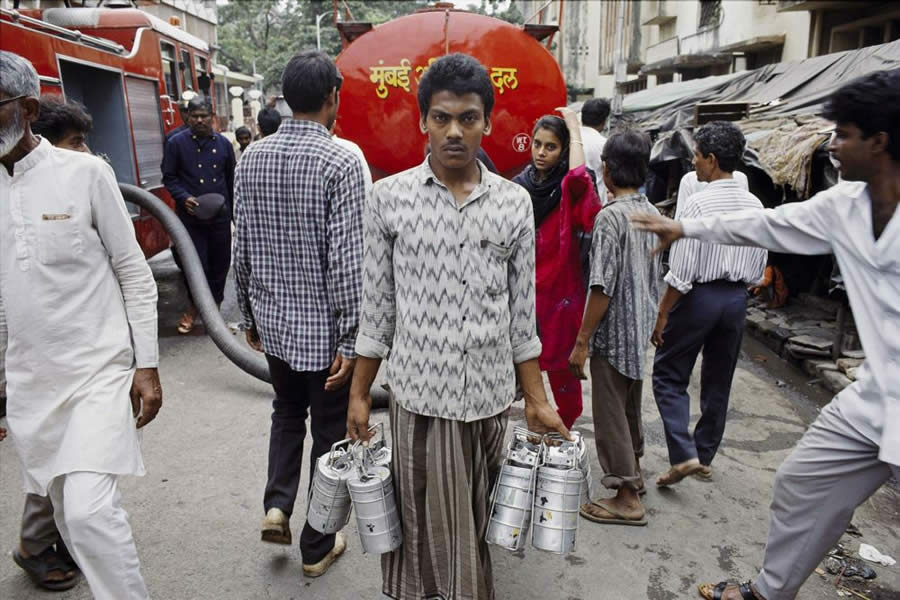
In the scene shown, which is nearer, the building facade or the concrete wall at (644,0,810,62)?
the building facade

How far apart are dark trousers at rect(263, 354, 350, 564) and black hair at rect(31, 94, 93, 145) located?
1.31 metres

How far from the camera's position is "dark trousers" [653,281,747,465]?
2928 mm

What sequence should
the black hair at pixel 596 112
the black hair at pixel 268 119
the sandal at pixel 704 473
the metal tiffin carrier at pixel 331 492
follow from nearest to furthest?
the metal tiffin carrier at pixel 331 492 < the sandal at pixel 704 473 < the black hair at pixel 596 112 < the black hair at pixel 268 119

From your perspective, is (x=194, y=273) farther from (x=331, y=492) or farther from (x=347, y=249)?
(x=331, y=492)

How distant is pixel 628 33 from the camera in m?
21.3

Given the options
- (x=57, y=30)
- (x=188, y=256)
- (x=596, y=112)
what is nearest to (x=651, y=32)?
(x=596, y=112)

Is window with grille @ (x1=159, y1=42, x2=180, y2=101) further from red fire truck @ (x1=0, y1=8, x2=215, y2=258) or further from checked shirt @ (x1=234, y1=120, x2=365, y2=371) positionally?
checked shirt @ (x1=234, y1=120, x2=365, y2=371)

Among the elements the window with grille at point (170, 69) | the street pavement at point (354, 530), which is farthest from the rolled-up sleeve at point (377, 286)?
the window with grille at point (170, 69)

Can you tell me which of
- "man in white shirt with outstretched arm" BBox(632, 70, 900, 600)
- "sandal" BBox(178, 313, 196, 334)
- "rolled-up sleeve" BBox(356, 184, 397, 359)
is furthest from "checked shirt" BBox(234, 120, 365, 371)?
"sandal" BBox(178, 313, 196, 334)

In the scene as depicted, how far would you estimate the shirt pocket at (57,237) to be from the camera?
1839 mm

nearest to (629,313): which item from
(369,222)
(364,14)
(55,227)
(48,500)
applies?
(369,222)

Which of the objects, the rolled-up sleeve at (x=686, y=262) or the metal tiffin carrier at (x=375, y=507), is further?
the rolled-up sleeve at (x=686, y=262)

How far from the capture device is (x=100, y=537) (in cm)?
173

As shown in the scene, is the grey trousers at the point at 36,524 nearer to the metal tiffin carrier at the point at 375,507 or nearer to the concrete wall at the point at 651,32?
the metal tiffin carrier at the point at 375,507
